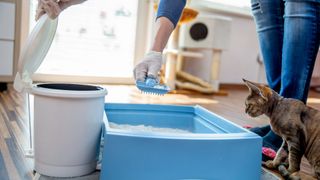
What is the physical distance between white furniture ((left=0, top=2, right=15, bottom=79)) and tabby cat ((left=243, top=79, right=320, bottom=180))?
1586mm

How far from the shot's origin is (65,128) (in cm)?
73

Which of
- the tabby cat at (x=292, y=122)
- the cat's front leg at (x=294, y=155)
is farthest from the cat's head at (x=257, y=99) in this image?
the cat's front leg at (x=294, y=155)

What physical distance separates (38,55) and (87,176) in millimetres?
311

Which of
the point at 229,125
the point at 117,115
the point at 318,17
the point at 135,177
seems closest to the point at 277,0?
the point at 318,17

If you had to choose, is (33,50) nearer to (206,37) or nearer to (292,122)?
(292,122)

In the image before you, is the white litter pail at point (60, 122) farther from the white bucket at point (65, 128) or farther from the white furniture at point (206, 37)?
the white furniture at point (206, 37)

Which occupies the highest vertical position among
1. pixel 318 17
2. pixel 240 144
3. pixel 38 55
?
pixel 318 17

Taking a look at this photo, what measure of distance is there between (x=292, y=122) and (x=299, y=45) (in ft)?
0.76

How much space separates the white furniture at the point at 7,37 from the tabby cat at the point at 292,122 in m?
1.59

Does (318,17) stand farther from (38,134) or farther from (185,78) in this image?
(185,78)

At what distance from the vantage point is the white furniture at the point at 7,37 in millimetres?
1950

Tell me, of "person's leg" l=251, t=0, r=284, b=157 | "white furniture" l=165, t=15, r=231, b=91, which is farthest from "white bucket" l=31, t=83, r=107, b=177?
"white furniture" l=165, t=15, r=231, b=91

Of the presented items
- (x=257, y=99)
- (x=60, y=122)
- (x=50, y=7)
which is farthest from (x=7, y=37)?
(x=257, y=99)

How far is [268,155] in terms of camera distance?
969 millimetres
